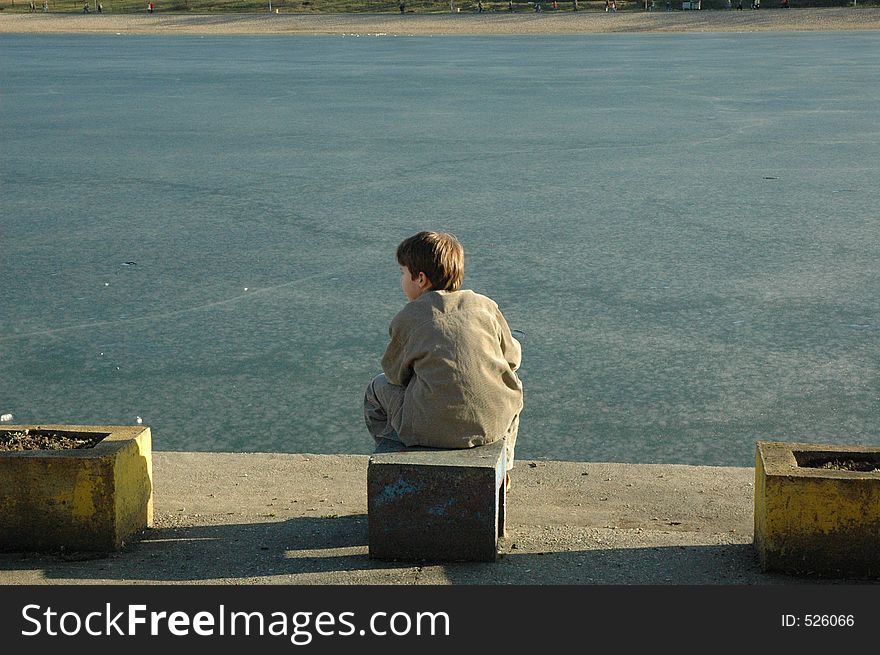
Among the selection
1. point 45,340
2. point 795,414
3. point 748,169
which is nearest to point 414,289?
point 795,414

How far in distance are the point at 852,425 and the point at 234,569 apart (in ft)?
10.1

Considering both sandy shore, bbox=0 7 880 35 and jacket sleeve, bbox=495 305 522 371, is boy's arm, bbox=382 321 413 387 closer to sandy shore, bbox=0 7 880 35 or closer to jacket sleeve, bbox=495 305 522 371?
jacket sleeve, bbox=495 305 522 371

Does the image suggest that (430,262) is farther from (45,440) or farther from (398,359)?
(45,440)

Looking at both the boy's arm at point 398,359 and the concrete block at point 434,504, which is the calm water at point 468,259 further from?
the concrete block at point 434,504

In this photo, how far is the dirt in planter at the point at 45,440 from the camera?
429 centimetres

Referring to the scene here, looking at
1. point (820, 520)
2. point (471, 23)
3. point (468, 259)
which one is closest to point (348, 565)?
point (820, 520)

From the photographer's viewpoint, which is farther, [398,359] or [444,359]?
[398,359]

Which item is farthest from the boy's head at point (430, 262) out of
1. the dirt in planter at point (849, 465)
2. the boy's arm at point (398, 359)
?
the dirt in planter at point (849, 465)

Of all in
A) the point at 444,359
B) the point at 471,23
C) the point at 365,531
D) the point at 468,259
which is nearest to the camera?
the point at 444,359

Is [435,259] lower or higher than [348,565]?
higher

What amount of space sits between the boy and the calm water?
1.28m

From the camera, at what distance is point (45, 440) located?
14.2ft

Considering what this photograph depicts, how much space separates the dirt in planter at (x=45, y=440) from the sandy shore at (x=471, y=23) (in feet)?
159

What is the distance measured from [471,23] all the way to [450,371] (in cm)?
5637
